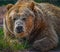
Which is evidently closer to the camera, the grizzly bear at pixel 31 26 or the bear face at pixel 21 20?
the bear face at pixel 21 20

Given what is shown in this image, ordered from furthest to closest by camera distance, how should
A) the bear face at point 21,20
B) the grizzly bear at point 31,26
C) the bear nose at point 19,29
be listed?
1. the grizzly bear at point 31,26
2. the bear face at point 21,20
3. the bear nose at point 19,29

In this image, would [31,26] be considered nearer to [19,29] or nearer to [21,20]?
[21,20]

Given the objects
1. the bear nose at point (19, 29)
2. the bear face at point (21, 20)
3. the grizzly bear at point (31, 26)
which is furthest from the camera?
the grizzly bear at point (31, 26)

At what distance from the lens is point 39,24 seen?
8.91 meters

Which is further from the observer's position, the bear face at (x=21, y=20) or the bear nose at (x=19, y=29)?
the bear face at (x=21, y=20)

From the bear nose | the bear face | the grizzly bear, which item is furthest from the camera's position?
the grizzly bear

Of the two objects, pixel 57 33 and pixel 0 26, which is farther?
pixel 0 26

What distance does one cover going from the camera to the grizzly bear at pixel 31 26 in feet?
27.6

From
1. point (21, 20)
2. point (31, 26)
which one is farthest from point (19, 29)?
point (31, 26)

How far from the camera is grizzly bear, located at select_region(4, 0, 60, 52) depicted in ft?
27.6

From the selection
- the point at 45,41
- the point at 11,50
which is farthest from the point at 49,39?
the point at 11,50

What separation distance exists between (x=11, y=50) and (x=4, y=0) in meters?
6.87

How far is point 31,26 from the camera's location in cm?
862

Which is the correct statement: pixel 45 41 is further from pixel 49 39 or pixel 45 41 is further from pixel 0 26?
pixel 0 26
